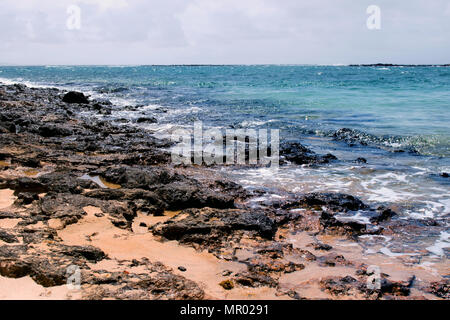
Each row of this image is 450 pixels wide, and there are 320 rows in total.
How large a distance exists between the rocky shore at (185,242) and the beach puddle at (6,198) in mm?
16

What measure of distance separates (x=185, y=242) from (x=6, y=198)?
3246 mm

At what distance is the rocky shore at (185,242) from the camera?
13.2ft

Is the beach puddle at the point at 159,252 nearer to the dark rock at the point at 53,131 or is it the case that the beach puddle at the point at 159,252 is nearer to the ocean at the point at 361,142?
the ocean at the point at 361,142

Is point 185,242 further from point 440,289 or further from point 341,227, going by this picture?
point 440,289

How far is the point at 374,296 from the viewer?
Answer: 425 cm

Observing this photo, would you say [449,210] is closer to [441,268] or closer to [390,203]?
[390,203]

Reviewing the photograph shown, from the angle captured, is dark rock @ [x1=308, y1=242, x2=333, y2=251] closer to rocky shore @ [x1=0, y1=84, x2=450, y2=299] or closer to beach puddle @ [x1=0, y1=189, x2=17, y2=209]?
rocky shore @ [x1=0, y1=84, x2=450, y2=299]

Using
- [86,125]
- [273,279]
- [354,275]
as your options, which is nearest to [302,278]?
[273,279]

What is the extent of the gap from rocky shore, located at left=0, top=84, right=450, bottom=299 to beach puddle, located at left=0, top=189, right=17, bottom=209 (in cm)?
2

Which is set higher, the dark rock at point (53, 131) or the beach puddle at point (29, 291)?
the dark rock at point (53, 131)

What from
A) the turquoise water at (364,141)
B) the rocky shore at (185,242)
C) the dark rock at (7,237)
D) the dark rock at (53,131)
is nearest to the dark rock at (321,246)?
the rocky shore at (185,242)

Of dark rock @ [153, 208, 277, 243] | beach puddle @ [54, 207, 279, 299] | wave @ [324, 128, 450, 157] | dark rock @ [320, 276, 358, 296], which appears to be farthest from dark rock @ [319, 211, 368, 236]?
wave @ [324, 128, 450, 157]

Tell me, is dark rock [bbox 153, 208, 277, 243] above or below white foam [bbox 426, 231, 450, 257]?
above

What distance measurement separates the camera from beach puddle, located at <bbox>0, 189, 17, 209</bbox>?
599cm
